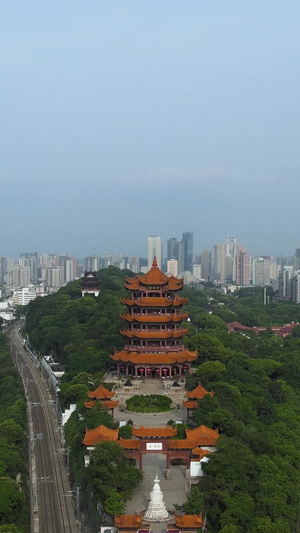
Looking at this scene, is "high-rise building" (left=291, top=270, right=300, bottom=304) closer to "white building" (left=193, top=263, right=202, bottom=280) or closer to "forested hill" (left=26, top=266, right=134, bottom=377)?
"forested hill" (left=26, top=266, right=134, bottom=377)

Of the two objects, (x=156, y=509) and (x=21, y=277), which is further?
(x=21, y=277)

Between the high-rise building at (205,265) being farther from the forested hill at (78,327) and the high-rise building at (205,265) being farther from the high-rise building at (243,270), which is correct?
the forested hill at (78,327)

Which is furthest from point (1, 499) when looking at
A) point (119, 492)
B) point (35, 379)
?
point (35, 379)

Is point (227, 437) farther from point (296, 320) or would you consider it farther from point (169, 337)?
point (296, 320)

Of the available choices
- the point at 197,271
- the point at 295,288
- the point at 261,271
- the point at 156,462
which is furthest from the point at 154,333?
the point at 197,271

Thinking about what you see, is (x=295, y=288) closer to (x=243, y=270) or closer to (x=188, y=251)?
(x=243, y=270)

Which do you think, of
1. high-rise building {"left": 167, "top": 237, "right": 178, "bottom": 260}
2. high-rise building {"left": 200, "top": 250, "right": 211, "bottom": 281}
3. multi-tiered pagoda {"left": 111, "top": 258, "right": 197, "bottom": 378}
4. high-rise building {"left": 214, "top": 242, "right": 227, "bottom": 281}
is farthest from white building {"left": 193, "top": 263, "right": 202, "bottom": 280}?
multi-tiered pagoda {"left": 111, "top": 258, "right": 197, "bottom": 378}
